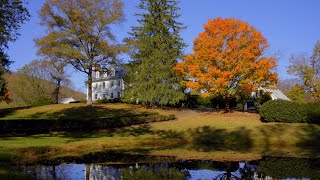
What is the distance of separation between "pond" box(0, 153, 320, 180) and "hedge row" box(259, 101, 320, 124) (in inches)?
671

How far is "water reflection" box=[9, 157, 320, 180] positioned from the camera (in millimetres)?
12875

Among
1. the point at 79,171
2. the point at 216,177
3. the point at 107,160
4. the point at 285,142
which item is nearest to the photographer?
the point at 216,177

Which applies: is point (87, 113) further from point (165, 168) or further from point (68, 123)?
point (165, 168)

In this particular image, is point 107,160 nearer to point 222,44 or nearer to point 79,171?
point 79,171

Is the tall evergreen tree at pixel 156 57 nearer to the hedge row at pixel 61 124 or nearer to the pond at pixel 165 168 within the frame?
the hedge row at pixel 61 124

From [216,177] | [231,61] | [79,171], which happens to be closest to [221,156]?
[216,177]

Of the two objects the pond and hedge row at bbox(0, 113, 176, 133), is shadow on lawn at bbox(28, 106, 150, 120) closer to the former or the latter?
hedge row at bbox(0, 113, 176, 133)

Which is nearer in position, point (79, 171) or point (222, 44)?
point (79, 171)

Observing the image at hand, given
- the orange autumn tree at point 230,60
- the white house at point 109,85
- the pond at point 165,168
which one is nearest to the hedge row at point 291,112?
the orange autumn tree at point 230,60

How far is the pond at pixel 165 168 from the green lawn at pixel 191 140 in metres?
1.81

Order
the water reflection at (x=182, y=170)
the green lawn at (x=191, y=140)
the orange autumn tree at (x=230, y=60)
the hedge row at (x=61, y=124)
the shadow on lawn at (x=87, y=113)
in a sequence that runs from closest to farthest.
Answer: the water reflection at (x=182, y=170) < the green lawn at (x=191, y=140) < the hedge row at (x=61, y=124) < the orange autumn tree at (x=230, y=60) < the shadow on lawn at (x=87, y=113)

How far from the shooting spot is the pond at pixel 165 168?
42.5 feet

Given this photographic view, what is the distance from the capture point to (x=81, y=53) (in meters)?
46.4

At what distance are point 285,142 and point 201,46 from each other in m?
18.2
